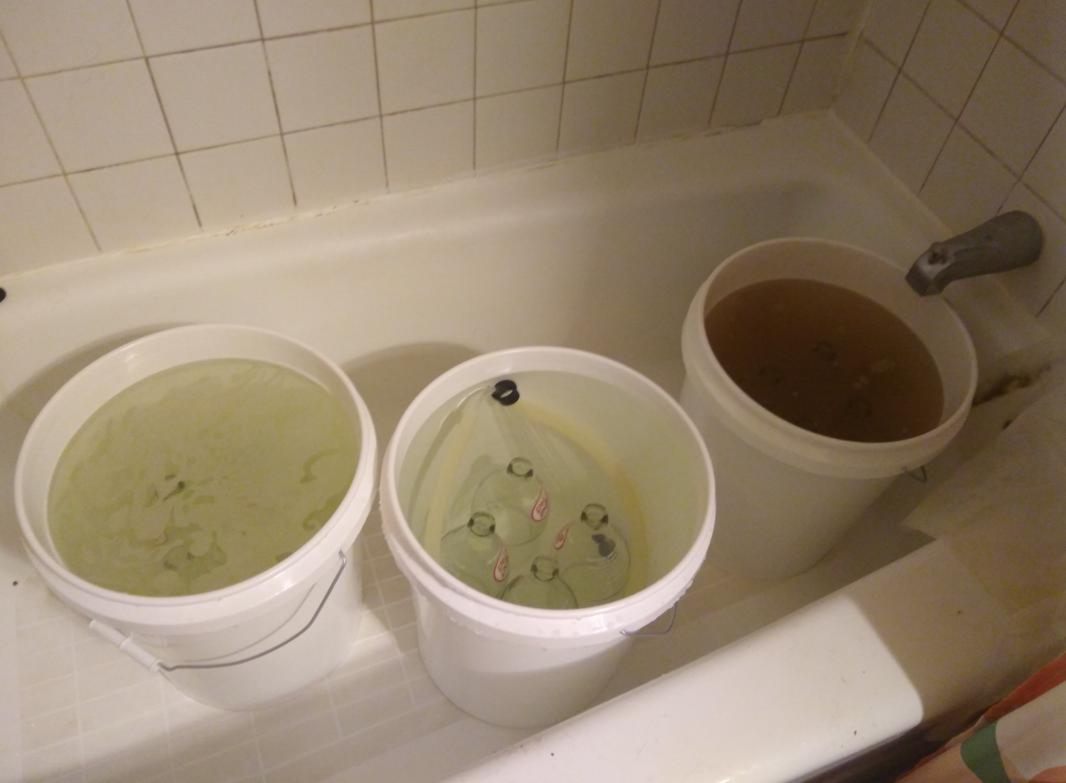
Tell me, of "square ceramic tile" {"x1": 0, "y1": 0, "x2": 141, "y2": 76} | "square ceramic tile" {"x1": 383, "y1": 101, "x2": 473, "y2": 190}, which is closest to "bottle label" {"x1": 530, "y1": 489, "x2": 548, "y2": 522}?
"square ceramic tile" {"x1": 383, "y1": 101, "x2": 473, "y2": 190}

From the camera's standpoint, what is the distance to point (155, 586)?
0.79 meters

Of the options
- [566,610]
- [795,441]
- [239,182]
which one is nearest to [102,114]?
[239,182]

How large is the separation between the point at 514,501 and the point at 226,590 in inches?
14.8

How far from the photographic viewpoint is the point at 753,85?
1161 mm

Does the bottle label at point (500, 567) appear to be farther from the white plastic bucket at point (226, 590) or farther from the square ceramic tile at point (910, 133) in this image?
the square ceramic tile at point (910, 133)

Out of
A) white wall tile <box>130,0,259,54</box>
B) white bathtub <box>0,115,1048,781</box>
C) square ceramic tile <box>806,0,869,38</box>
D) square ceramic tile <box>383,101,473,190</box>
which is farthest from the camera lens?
square ceramic tile <box>806,0,869,38</box>

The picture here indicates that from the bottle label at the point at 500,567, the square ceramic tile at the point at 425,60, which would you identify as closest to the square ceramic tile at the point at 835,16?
the square ceramic tile at the point at 425,60

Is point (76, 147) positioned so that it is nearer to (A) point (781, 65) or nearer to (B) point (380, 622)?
(B) point (380, 622)

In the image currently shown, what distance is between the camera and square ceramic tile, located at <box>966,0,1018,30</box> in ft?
2.99

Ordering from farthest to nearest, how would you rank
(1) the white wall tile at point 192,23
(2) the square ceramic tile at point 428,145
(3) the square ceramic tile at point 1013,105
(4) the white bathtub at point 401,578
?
(2) the square ceramic tile at point 428,145
(3) the square ceramic tile at point 1013,105
(1) the white wall tile at point 192,23
(4) the white bathtub at point 401,578

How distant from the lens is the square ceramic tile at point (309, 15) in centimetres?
83

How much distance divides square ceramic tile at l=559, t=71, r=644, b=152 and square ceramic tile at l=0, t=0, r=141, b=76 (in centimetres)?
54

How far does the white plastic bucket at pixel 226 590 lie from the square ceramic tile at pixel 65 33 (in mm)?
297

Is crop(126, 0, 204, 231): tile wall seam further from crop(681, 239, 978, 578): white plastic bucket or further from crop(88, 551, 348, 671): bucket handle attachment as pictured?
crop(681, 239, 978, 578): white plastic bucket
